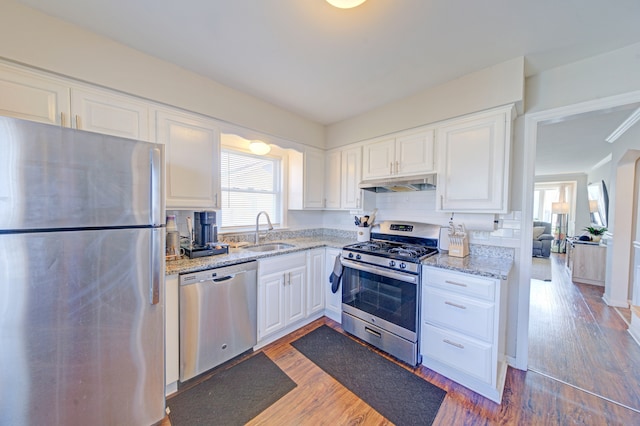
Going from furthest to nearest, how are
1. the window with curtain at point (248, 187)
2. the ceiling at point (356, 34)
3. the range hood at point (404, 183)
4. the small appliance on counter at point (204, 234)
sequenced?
the window with curtain at point (248, 187)
the range hood at point (404, 183)
the small appliance on counter at point (204, 234)
the ceiling at point (356, 34)

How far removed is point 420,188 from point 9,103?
10.6 ft

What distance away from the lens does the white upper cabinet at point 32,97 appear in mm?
1367

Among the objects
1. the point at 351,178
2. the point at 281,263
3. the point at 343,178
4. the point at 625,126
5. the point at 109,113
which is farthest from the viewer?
the point at 343,178

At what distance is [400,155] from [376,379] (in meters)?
2.15

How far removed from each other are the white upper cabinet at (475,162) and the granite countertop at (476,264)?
447 mm

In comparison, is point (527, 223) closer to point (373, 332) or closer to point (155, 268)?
point (373, 332)

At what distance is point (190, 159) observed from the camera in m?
2.10

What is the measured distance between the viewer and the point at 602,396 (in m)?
1.71

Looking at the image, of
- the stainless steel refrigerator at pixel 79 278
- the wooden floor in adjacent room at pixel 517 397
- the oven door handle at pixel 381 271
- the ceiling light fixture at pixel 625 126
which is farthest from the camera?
the ceiling light fixture at pixel 625 126

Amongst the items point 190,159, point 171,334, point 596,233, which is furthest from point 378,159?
point 596,233

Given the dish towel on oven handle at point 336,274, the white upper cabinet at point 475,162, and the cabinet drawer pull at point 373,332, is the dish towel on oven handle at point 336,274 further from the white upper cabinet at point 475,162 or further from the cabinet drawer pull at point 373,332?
the white upper cabinet at point 475,162

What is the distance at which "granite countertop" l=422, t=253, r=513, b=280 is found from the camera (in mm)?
1700

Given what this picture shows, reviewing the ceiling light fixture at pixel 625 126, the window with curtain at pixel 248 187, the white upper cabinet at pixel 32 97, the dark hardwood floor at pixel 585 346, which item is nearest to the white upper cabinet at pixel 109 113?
the white upper cabinet at pixel 32 97

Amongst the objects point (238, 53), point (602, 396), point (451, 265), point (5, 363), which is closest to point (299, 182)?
point (238, 53)
